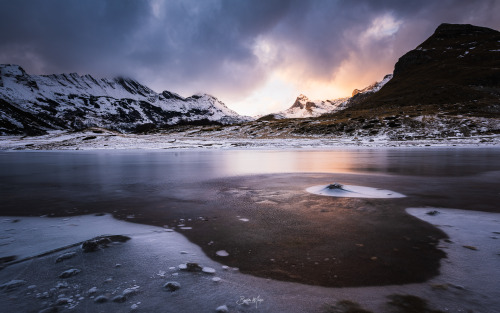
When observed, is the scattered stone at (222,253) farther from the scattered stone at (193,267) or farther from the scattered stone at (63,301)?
the scattered stone at (63,301)

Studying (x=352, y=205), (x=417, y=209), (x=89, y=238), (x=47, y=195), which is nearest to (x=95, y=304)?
(x=89, y=238)

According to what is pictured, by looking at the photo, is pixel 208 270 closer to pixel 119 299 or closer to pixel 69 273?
pixel 119 299

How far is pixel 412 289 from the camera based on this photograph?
9.81ft

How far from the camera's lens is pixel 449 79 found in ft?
453

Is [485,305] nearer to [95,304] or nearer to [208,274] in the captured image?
[208,274]

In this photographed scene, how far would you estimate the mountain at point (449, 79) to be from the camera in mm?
98488

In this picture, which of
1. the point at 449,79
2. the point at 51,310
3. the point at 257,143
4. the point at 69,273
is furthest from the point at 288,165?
the point at 449,79

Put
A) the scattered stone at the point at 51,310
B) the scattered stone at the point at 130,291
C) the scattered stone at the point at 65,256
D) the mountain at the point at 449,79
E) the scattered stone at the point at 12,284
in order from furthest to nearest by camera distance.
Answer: the mountain at the point at 449,79 → the scattered stone at the point at 65,256 → the scattered stone at the point at 12,284 → the scattered stone at the point at 130,291 → the scattered stone at the point at 51,310

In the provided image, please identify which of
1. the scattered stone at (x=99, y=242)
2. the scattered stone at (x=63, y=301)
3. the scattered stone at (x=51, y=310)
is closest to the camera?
the scattered stone at (x=51, y=310)

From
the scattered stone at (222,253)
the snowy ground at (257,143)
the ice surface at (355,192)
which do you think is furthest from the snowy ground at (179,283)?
the snowy ground at (257,143)

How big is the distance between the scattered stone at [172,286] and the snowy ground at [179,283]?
0.02m

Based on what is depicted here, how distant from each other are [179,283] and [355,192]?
6.83 metres

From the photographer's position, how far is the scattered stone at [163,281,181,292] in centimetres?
303

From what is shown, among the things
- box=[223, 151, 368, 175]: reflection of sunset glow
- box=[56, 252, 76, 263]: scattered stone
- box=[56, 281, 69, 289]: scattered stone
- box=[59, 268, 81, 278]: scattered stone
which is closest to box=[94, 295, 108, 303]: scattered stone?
box=[56, 281, 69, 289]: scattered stone
